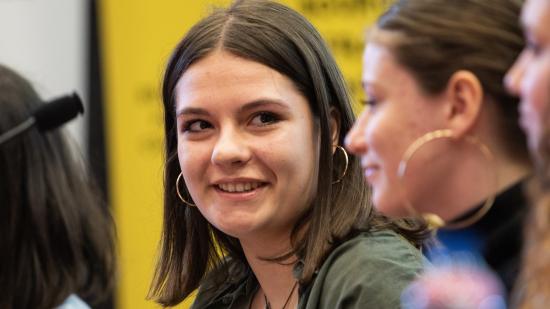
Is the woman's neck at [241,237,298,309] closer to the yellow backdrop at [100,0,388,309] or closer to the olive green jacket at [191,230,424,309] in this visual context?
the olive green jacket at [191,230,424,309]

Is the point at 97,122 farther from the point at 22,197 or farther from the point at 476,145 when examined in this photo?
the point at 476,145

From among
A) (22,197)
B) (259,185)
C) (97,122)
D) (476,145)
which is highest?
(476,145)

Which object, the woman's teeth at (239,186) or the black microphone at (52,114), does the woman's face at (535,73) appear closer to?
the woman's teeth at (239,186)

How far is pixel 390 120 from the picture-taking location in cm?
131

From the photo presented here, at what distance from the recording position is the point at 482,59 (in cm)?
129

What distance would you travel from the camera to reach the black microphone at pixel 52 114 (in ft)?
6.95

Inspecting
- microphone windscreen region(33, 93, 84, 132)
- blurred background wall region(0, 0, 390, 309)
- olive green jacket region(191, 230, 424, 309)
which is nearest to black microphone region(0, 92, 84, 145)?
microphone windscreen region(33, 93, 84, 132)

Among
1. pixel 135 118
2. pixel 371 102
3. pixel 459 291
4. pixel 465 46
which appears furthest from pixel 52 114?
pixel 135 118

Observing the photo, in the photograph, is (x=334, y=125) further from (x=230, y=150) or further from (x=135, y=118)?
(x=135, y=118)

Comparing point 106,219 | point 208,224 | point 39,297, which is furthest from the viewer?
point 106,219

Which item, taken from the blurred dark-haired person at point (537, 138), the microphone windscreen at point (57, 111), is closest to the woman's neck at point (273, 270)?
the microphone windscreen at point (57, 111)

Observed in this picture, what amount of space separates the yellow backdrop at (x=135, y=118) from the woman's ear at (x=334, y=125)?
1.80 m

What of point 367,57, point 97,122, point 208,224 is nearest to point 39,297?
point 208,224

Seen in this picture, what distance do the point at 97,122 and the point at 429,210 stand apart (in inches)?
108
